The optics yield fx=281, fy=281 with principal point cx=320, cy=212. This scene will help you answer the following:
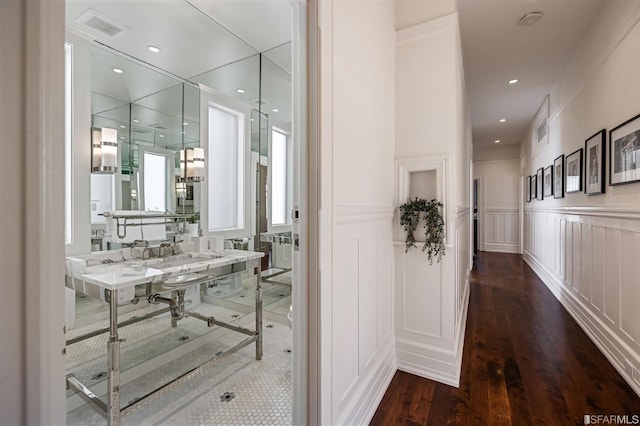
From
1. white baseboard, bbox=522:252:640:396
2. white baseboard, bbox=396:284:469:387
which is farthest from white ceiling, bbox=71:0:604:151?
white baseboard, bbox=522:252:640:396

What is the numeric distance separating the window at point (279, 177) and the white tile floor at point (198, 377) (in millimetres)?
1026

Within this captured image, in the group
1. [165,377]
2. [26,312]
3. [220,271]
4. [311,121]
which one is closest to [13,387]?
[26,312]

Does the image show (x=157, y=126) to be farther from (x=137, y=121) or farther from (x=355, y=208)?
(x=355, y=208)

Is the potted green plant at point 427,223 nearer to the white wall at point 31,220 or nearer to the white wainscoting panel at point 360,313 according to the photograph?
the white wainscoting panel at point 360,313

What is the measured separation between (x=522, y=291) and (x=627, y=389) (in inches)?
92.4

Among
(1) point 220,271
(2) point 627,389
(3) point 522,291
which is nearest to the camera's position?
(2) point 627,389

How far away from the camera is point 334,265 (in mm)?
1397

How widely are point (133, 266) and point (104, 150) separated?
829 mm

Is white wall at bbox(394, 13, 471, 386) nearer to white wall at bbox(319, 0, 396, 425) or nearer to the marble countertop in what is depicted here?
white wall at bbox(319, 0, 396, 425)

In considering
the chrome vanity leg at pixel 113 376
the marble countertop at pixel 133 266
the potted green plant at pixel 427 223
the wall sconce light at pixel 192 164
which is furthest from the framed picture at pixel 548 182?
the chrome vanity leg at pixel 113 376

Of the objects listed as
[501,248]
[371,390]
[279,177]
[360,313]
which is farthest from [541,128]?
[371,390]

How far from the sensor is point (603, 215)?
254cm

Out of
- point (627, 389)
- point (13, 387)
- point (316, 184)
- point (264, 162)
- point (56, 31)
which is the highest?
point (264, 162)

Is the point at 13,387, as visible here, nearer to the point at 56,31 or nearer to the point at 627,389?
the point at 56,31
